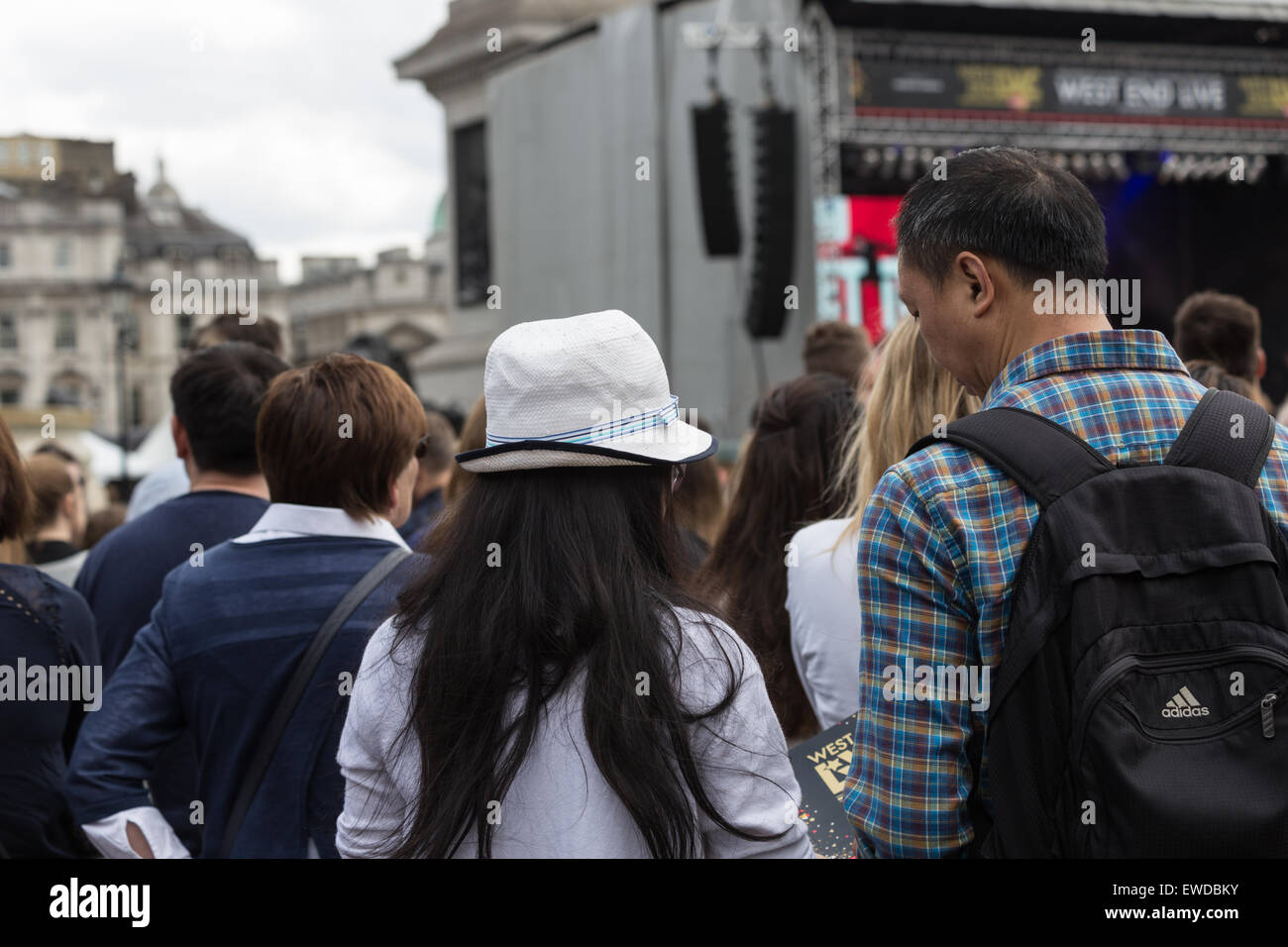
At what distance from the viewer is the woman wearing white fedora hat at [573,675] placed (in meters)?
1.77

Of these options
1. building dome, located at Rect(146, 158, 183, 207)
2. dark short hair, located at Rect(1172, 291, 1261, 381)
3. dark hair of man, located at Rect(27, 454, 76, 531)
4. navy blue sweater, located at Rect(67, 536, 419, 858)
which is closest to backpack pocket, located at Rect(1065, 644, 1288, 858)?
navy blue sweater, located at Rect(67, 536, 419, 858)

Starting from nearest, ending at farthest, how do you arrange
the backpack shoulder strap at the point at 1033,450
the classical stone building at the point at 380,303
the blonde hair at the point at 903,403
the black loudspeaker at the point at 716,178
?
the backpack shoulder strap at the point at 1033,450
the blonde hair at the point at 903,403
the black loudspeaker at the point at 716,178
the classical stone building at the point at 380,303

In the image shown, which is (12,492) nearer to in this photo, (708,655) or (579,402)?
(579,402)

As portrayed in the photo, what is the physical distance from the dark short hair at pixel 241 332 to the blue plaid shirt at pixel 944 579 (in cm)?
325

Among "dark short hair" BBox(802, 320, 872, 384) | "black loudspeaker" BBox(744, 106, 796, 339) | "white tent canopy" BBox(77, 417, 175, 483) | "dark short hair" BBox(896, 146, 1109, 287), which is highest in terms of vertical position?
"black loudspeaker" BBox(744, 106, 796, 339)

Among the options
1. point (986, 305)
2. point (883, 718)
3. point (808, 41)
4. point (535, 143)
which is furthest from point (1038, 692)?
point (535, 143)

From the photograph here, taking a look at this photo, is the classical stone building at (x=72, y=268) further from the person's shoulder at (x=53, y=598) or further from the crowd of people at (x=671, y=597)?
the crowd of people at (x=671, y=597)

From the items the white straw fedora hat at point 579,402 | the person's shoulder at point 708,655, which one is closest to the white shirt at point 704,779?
the person's shoulder at point 708,655

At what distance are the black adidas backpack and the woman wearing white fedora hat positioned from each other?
0.34 m

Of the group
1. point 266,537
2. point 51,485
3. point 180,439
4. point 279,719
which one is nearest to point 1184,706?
point 279,719

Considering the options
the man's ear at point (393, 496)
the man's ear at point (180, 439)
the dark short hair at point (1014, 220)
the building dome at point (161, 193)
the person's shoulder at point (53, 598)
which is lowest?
the person's shoulder at point (53, 598)

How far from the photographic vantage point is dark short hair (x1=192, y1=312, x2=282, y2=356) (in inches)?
183

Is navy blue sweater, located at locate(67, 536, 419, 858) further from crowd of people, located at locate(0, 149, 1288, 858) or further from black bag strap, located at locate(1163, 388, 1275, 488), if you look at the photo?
black bag strap, located at locate(1163, 388, 1275, 488)

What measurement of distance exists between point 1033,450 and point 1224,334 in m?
2.83
